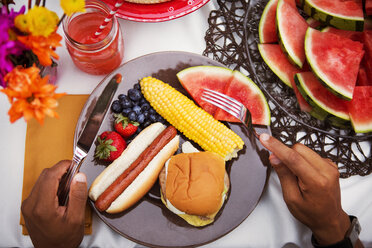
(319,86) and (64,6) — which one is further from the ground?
(64,6)

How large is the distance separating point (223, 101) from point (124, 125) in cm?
43

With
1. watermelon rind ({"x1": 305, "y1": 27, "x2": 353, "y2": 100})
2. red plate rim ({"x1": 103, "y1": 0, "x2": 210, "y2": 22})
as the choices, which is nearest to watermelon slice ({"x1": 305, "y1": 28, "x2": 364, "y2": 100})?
watermelon rind ({"x1": 305, "y1": 27, "x2": 353, "y2": 100})

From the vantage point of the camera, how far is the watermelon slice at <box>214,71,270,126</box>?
50.9 inches

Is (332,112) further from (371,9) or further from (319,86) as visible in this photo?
(371,9)

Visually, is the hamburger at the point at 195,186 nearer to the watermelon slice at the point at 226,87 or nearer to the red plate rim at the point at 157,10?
the watermelon slice at the point at 226,87

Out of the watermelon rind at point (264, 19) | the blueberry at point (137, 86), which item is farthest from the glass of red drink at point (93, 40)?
the watermelon rind at point (264, 19)

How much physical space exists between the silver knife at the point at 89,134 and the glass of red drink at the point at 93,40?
0.09 metres

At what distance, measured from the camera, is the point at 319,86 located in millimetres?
1270

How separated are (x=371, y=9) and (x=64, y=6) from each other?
3.92 ft

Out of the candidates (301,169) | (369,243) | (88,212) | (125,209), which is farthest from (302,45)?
(88,212)

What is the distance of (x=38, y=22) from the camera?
73cm

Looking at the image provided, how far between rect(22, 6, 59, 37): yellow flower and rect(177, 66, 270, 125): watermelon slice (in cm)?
64

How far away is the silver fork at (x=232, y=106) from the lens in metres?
1.25

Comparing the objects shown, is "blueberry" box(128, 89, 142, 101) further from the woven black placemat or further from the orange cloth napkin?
the woven black placemat
